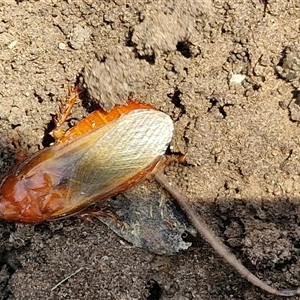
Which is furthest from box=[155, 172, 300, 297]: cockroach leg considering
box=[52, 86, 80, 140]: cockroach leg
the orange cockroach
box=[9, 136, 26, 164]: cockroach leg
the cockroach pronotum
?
box=[9, 136, 26, 164]: cockroach leg

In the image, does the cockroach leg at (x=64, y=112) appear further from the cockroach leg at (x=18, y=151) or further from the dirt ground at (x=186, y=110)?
the cockroach leg at (x=18, y=151)

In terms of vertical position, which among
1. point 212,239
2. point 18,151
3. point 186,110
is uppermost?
point 18,151

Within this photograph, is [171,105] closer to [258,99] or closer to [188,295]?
[258,99]

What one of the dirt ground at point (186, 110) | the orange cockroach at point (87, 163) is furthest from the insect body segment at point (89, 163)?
the dirt ground at point (186, 110)

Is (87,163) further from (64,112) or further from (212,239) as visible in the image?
(212,239)

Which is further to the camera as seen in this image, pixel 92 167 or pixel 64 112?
pixel 64 112

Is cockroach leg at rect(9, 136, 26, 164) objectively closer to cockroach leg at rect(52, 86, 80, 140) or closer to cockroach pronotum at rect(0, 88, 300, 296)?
cockroach pronotum at rect(0, 88, 300, 296)

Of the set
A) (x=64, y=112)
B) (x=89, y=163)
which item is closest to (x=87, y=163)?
(x=89, y=163)
